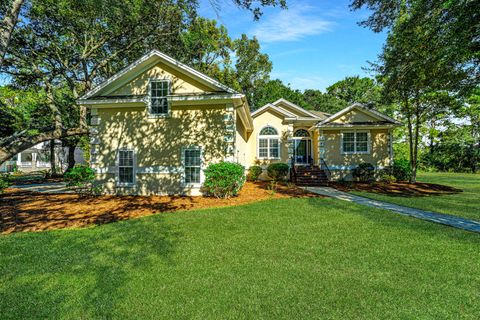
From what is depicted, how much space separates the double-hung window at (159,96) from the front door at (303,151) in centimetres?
1041

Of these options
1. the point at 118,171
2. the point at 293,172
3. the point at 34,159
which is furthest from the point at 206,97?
the point at 34,159

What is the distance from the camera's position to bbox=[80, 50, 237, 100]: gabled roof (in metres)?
10.7

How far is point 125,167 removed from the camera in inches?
452

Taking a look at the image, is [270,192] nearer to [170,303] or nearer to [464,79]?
[170,303]

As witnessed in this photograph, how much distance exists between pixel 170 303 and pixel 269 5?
914 cm

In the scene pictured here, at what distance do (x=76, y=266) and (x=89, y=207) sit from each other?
5.37m

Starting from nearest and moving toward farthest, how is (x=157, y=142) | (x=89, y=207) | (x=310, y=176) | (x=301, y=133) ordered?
(x=89, y=207) < (x=157, y=142) < (x=310, y=176) < (x=301, y=133)

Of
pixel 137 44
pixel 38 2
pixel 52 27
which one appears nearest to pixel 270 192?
pixel 137 44

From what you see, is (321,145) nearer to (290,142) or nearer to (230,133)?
(290,142)

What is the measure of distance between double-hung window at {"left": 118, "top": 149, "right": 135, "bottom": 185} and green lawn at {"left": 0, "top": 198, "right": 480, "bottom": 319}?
5.25 meters

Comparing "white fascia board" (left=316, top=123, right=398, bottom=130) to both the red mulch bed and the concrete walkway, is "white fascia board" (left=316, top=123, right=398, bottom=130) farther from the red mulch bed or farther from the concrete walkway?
the concrete walkway

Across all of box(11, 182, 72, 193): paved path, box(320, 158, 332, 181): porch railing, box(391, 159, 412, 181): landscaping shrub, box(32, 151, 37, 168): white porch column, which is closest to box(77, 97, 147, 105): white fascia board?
box(11, 182, 72, 193): paved path

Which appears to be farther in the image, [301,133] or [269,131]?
[301,133]

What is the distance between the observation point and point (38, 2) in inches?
439
